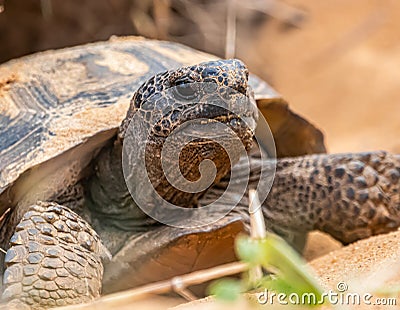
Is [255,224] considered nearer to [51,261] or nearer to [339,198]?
[339,198]

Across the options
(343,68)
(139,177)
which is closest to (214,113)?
(139,177)

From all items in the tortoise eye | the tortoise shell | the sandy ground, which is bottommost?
the sandy ground

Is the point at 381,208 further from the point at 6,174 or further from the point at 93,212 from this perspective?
the point at 6,174

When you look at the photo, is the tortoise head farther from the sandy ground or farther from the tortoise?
the sandy ground

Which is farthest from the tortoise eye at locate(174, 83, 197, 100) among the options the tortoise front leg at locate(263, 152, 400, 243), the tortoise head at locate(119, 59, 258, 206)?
the tortoise front leg at locate(263, 152, 400, 243)

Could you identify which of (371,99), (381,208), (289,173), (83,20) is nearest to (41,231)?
(289,173)

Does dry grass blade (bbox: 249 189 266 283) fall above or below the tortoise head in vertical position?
below

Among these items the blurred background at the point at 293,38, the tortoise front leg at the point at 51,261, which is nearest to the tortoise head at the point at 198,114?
the tortoise front leg at the point at 51,261

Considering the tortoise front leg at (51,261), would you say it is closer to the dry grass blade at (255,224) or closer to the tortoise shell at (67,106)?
the tortoise shell at (67,106)
